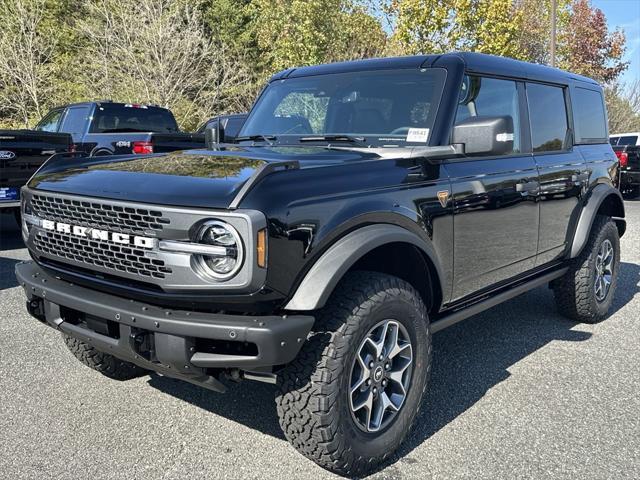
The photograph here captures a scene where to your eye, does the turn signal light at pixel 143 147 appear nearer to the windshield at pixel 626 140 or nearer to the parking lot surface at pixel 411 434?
the parking lot surface at pixel 411 434

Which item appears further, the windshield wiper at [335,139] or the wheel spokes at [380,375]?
Result: the windshield wiper at [335,139]

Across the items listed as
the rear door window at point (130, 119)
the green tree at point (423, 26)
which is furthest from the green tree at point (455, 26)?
the rear door window at point (130, 119)

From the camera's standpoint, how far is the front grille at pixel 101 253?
2506 millimetres

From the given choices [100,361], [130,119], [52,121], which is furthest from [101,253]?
[52,121]

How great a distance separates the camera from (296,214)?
2.44 m

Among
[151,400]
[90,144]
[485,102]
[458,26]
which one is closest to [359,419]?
[151,400]

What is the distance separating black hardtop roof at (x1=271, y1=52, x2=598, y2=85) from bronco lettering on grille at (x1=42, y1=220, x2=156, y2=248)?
2.00 m

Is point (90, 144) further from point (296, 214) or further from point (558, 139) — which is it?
point (296, 214)

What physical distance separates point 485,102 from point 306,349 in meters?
2.08

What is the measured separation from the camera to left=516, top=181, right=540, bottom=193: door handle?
12.5ft

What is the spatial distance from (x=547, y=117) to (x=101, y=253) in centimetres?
329

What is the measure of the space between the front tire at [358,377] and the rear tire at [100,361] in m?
1.50

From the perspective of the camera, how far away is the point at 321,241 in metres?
2.52

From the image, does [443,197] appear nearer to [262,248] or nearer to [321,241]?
[321,241]
